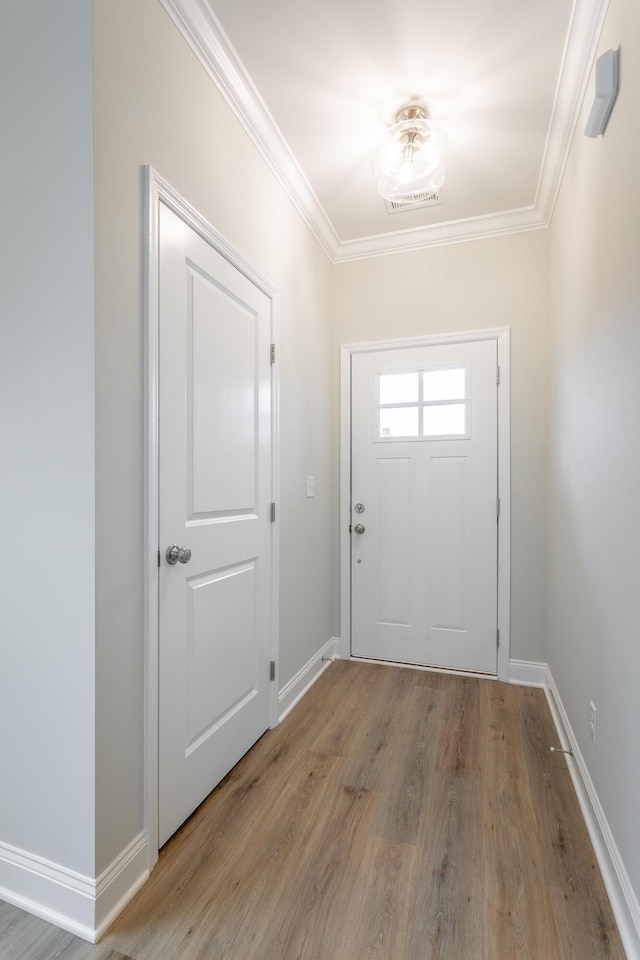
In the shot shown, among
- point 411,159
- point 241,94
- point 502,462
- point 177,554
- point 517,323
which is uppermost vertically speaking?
point 241,94

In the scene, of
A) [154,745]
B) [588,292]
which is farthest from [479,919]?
[588,292]

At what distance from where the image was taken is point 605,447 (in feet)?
4.95

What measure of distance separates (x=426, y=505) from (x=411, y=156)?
1818mm

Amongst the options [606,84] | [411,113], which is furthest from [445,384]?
[606,84]

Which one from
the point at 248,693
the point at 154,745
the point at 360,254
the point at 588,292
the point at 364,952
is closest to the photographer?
the point at 364,952

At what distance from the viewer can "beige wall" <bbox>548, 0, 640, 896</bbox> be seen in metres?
1.22

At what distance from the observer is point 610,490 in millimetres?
1443

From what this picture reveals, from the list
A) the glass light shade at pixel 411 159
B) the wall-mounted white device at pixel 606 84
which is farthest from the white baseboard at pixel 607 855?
the glass light shade at pixel 411 159

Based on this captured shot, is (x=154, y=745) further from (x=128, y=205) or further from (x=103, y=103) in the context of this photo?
(x=103, y=103)

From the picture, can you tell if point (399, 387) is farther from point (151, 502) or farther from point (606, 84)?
point (151, 502)

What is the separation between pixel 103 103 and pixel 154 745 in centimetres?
180

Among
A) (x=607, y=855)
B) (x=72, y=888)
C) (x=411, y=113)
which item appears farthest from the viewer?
(x=411, y=113)

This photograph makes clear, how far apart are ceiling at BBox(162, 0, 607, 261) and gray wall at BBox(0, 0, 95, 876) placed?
22.2 inches

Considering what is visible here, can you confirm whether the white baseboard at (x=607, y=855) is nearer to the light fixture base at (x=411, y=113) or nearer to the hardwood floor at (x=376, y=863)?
the hardwood floor at (x=376, y=863)
